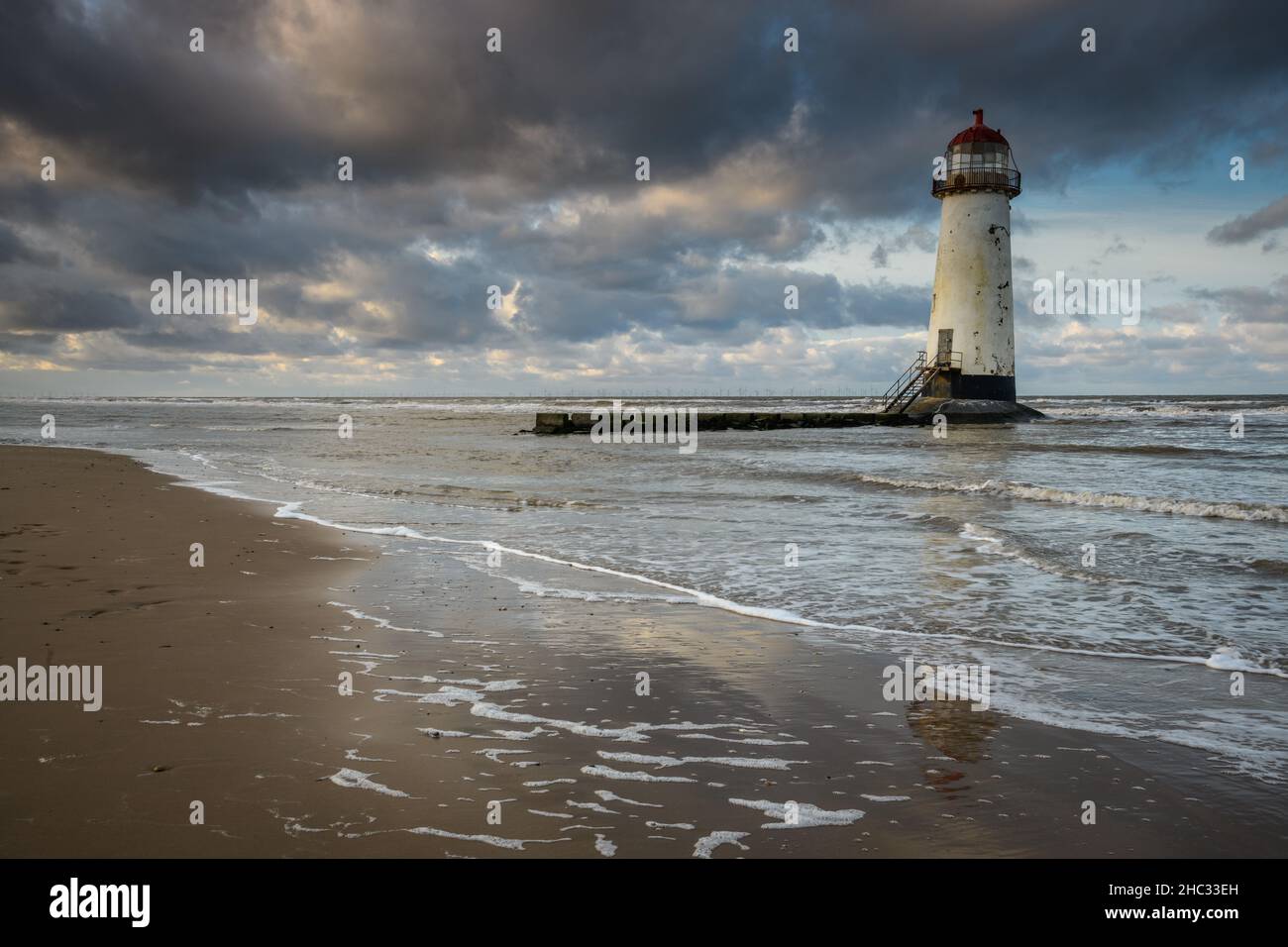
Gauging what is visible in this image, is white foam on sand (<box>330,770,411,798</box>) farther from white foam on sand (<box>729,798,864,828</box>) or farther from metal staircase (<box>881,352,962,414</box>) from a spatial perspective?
metal staircase (<box>881,352,962,414</box>)

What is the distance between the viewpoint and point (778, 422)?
49.2m

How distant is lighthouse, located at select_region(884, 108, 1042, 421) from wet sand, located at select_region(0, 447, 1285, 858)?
36279mm

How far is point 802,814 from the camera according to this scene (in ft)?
11.0

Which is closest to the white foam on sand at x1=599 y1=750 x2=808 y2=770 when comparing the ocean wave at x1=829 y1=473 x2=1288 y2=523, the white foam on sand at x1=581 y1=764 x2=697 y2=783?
the white foam on sand at x1=581 y1=764 x2=697 y2=783

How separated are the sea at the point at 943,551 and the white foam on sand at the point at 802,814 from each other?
1.96 m

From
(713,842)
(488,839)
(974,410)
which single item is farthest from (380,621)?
(974,410)

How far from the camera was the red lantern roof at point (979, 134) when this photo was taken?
38.9m

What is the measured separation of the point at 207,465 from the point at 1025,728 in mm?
24290

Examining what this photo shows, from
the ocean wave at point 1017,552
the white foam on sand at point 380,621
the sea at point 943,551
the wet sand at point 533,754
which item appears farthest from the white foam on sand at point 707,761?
the ocean wave at point 1017,552

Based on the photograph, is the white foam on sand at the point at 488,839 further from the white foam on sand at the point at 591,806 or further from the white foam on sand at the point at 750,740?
the white foam on sand at the point at 750,740

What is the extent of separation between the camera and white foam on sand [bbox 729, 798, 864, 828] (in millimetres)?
3273
